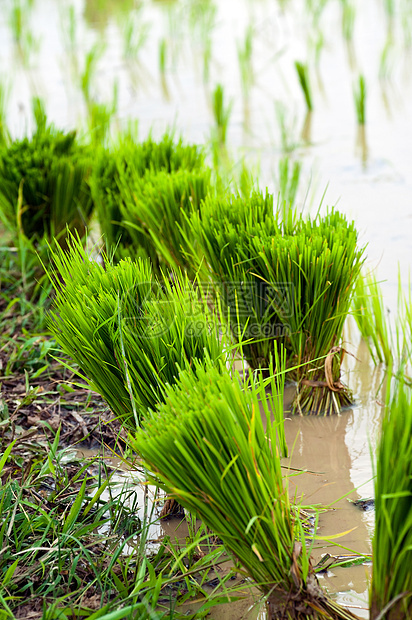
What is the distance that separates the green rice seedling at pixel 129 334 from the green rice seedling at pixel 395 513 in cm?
41

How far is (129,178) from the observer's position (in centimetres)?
221

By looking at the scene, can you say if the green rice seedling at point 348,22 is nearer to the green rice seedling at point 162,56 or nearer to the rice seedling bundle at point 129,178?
the green rice seedling at point 162,56

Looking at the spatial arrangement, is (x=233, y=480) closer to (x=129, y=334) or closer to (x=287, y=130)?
(x=129, y=334)

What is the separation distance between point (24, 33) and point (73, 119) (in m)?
2.11

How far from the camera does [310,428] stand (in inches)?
65.3

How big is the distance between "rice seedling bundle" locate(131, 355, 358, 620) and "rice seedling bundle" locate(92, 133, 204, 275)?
1.14 meters

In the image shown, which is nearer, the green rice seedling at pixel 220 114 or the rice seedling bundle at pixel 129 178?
the rice seedling bundle at pixel 129 178

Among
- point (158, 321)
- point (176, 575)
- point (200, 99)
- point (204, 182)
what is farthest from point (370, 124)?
point (176, 575)

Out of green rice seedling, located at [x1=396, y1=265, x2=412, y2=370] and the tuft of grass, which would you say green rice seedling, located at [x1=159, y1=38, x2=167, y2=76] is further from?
the tuft of grass

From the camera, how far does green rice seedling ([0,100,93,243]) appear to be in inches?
93.7

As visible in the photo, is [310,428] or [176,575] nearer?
[176,575]

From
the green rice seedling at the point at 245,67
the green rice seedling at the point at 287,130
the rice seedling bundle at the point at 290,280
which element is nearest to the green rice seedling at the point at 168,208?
the rice seedling bundle at the point at 290,280

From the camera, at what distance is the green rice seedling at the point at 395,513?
885 millimetres

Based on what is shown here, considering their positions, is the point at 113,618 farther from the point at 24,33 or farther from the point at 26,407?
the point at 24,33
